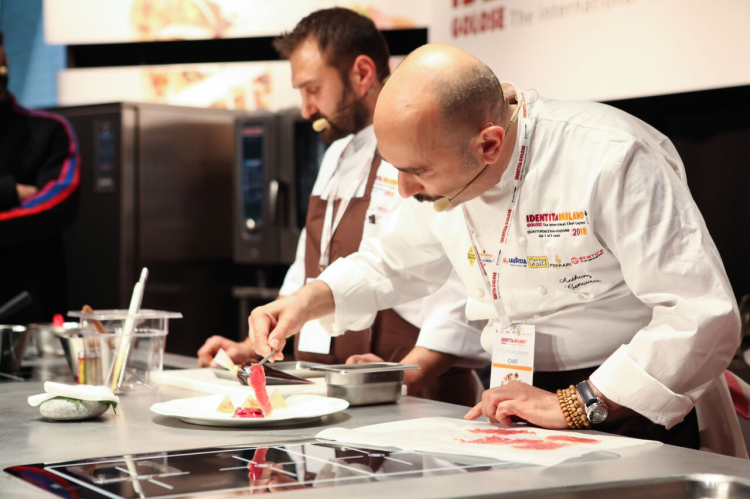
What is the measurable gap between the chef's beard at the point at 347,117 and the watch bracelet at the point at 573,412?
1.23 metres

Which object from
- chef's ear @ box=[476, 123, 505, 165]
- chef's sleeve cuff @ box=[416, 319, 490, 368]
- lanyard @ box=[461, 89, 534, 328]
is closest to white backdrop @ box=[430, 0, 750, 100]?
chef's sleeve cuff @ box=[416, 319, 490, 368]

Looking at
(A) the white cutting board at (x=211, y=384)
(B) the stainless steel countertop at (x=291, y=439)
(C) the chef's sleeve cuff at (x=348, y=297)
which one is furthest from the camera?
(C) the chef's sleeve cuff at (x=348, y=297)

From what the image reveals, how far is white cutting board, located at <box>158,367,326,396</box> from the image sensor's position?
170cm

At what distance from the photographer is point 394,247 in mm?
1904

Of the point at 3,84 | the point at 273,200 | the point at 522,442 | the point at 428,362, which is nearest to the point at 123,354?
the point at 428,362

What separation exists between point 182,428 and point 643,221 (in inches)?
29.6

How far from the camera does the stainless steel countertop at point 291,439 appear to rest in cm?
100

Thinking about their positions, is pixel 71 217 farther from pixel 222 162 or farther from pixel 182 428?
pixel 182 428

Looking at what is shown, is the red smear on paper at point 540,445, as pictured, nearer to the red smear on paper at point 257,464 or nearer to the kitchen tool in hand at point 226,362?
the red smear on paper at point 257,464

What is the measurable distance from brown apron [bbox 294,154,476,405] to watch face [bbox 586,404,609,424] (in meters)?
0.88

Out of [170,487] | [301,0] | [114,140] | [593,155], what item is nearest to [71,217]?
[114,140]

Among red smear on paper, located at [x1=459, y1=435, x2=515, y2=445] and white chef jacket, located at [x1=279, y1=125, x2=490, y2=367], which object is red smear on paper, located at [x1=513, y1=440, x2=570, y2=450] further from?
white chef jacket, located at [x1=279, y1=125, x2=490, y2=367]

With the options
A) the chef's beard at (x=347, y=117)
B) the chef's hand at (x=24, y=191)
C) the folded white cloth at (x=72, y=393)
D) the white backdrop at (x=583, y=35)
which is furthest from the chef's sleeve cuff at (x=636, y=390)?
the chef's hand at (x=24, y=191)

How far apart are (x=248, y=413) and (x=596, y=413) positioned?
51 cm
